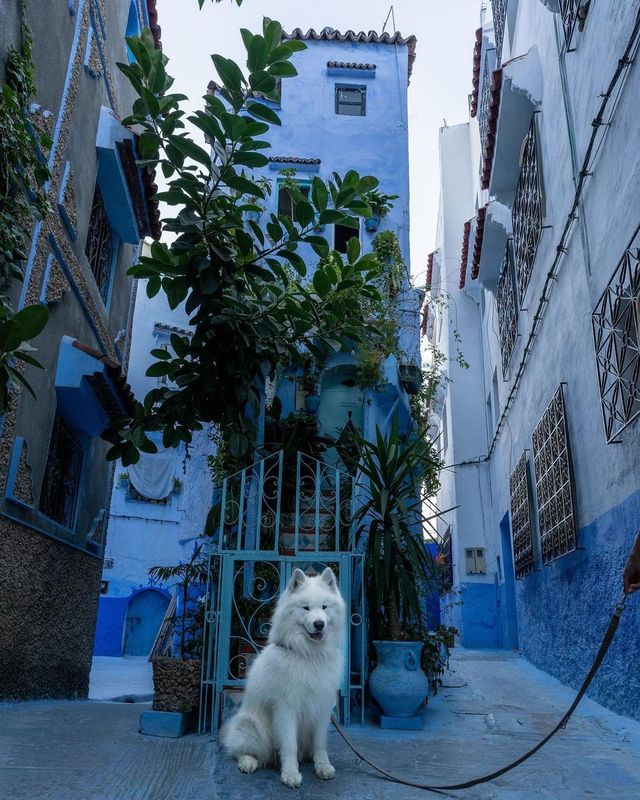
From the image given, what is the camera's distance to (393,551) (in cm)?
486

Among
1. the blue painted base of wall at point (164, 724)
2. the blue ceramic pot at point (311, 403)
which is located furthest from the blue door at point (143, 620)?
the blue painted base of wall at point (164, 724)

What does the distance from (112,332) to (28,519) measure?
11.4 feet

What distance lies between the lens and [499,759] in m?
3.66

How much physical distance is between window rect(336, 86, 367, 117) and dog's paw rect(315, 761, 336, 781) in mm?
10316

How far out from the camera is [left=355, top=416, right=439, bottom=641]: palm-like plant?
4.84 metres

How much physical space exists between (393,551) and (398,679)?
2.87ft

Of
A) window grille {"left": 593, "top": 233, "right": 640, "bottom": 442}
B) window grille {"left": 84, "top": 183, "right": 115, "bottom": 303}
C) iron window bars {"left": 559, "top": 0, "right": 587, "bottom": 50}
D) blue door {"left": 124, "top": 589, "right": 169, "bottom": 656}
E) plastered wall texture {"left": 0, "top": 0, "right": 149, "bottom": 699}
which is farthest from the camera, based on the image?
blue door {"left": 124, "top": 589, "right": 169, "bottom": 656}

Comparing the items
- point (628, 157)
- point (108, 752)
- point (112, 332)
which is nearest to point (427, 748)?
point (108, 752)

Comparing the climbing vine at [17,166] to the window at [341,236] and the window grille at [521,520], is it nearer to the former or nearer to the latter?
the window at [341,236]

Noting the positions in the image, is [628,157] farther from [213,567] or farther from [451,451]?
[451,451]

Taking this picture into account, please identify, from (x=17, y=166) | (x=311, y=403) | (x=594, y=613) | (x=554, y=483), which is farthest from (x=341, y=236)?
(x=594, y=613)

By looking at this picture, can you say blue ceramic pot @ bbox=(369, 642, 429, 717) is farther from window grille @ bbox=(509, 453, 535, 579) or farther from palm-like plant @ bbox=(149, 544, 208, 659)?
window grille @ bbox=(509, 453, 535, 579)

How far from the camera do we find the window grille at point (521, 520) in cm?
779

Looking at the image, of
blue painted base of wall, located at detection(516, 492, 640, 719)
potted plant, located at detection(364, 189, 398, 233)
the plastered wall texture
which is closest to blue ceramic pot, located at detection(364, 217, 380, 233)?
potted plant, located at detection(364, 189, 398, 233)
